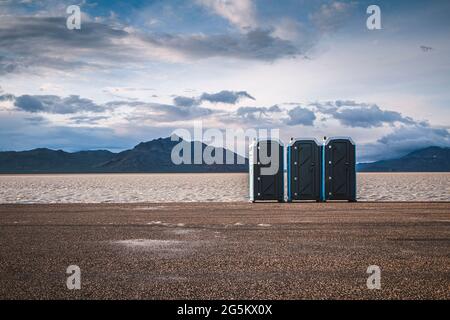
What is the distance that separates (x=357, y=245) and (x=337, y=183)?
10.7 meters

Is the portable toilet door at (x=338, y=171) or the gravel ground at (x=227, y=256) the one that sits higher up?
the portable toilet door at (x=338, y=171)

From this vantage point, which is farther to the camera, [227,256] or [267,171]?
[267,171]

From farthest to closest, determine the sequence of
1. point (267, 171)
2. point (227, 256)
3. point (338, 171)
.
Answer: point (267, 171) < point (338, 171) < point (227, 256)

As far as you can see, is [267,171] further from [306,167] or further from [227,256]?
[227,256]

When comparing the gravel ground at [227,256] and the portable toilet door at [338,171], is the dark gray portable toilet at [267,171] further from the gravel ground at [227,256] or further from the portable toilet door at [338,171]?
the gravel ground at [227,256]

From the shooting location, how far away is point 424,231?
10352 mm

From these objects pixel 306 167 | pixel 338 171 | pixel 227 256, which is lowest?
pixel 227 256

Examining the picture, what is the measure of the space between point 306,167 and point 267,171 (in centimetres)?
155

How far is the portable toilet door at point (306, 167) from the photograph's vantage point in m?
19.0

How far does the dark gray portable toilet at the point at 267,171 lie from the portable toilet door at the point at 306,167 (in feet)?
1.43

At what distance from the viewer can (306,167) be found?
19.0 meters

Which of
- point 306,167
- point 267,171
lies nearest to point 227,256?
point 267,171

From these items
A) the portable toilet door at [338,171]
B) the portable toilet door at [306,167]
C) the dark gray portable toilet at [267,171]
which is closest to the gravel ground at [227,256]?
the portable toilet door at [338,171]
